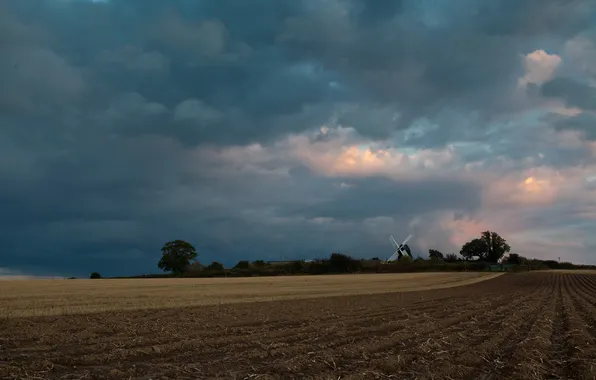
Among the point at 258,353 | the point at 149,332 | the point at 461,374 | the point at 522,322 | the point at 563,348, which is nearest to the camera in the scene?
the point at 461,374

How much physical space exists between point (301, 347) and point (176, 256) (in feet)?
510

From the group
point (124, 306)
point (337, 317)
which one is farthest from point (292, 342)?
point (124, 306)

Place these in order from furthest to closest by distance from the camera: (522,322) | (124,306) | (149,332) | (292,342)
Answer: (124,306), (522,322), (149,332), (292,342)

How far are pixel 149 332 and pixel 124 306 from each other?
13.3 meters

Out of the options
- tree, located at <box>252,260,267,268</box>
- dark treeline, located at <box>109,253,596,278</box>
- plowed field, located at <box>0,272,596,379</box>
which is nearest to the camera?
plowed field, located at <box>0,272,596,379</box>

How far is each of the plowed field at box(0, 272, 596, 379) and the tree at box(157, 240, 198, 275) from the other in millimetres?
141689

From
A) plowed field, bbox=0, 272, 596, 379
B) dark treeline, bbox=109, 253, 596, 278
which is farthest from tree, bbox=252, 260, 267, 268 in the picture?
plowed field, bbox=0, 272, 596, 379

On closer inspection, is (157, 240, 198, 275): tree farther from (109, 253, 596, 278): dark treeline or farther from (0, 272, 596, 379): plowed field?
Result: (0, 272, 596, 379): plowed field

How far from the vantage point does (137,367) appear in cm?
1335

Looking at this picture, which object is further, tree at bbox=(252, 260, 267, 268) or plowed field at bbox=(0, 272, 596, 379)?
tree at bbox=(252, 260, 267, 268)

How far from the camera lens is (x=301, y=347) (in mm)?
15891

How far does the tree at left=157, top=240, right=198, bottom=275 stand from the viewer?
164m

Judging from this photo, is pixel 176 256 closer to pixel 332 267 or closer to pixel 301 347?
pixel 332 267

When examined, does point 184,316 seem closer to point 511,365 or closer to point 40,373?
point 40,373
